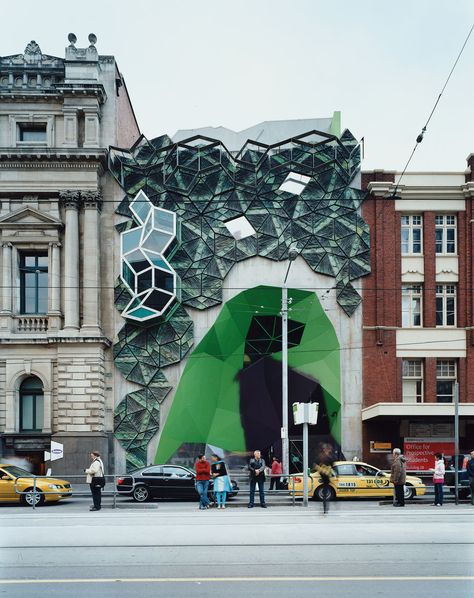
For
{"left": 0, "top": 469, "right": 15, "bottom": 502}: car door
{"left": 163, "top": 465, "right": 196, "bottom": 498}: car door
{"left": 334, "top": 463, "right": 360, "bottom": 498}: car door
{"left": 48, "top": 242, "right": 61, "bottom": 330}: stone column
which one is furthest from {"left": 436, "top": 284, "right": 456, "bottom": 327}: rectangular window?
{"left": 0, "top": 469, "right": 15, "bottom": 502}: car door

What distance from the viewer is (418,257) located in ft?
124

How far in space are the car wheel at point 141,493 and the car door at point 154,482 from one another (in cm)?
12

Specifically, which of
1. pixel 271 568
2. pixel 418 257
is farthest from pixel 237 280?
pixel 271 568

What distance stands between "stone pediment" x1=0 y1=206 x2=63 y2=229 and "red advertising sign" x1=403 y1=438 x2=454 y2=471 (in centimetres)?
1825

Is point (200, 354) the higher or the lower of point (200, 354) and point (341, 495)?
the higher

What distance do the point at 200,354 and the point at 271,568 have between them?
2587 centimetres

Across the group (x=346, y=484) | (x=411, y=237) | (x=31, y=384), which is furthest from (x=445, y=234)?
(x=31, y=384)

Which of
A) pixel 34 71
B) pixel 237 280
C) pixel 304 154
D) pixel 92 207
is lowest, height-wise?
pixel 237 280

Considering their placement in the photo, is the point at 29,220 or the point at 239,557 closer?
the point at 239,557

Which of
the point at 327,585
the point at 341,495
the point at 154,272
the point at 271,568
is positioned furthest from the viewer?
the point at 154,272

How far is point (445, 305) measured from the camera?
1486 inches

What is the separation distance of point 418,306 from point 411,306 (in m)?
0.35

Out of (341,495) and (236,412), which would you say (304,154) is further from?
(341,495)

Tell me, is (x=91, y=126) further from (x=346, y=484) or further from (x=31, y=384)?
(x=346, y=484)
